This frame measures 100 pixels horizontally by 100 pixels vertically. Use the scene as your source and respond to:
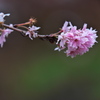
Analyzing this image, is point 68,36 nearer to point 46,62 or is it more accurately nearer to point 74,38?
point 74,38

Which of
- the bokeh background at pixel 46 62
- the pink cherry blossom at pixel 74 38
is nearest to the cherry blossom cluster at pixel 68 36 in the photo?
the pink cherry blossom at pixel 74 38

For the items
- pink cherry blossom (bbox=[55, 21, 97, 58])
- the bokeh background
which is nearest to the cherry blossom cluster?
pink cherry blossom (bbox=[55, 21, 97, 58])

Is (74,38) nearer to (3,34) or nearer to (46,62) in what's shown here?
(3,34)

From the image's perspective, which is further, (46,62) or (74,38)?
(46,62)

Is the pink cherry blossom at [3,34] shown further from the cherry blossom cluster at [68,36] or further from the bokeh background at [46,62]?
the bokeh background at [46,62]

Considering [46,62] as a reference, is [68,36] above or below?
below

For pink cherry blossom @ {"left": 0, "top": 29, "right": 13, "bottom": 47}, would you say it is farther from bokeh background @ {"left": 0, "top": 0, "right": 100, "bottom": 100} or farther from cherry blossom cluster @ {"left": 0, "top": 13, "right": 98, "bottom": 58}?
bokeh background @ {"left": 0, "top": 0, "right": 100, "bottom": 100}

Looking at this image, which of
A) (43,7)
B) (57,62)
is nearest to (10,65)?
(57,62)

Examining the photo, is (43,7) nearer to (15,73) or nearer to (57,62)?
(57,62)

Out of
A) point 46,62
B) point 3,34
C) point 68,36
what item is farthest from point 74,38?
point 46,62
